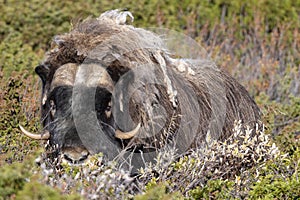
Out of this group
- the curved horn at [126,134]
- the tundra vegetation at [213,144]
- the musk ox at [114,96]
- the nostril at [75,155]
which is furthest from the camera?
the curved horn at [126,134]

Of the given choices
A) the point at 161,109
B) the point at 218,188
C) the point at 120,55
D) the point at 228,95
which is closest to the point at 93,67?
the point at 120,55

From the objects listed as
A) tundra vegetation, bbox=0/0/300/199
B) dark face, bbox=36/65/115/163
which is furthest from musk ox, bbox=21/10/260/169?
tundra vegetation, bbox=0/0/300/199

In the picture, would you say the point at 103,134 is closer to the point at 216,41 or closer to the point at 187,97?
the point at 187,97

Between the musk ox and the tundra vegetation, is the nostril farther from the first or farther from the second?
the tundra vegetation

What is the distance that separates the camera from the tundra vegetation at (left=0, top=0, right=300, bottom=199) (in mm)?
3910

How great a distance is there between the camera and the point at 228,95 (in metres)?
5.96

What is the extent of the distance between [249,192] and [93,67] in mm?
1222

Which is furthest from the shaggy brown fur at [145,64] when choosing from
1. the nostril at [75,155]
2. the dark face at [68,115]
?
the nostril at [75,155]

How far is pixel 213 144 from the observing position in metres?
4.91

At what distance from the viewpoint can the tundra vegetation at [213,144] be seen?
12.8 feet

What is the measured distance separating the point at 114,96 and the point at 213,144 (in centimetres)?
69

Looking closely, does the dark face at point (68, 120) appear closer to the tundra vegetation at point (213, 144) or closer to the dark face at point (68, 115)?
the dark face at point (68, 115)

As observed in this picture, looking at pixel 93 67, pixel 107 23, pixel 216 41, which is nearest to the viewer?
pixel 93 67

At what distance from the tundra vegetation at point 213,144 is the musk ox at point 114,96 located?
0.59 feet
